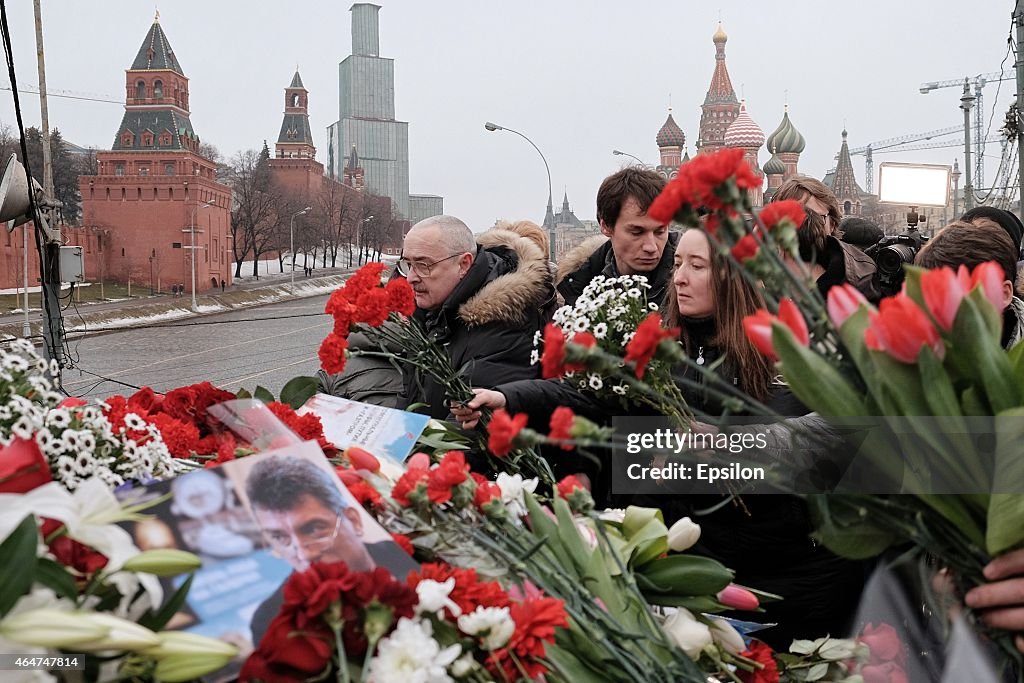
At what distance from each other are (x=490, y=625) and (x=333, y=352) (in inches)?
38.4

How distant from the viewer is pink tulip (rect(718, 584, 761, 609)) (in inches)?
56.3

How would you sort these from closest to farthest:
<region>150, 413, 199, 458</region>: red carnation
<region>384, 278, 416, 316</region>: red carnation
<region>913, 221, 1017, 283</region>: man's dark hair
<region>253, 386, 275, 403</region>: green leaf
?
<region>150, 413, 199, 458</region>: red carnation
<region>384, 278, 416, 316</region>: red carnation
<region>253, 386, 275, 403</region>: green leaf
<region>913, 221, 1017, 283</region>: man's dark hair

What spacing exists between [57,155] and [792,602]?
183 ft

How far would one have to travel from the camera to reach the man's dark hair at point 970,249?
2701mm

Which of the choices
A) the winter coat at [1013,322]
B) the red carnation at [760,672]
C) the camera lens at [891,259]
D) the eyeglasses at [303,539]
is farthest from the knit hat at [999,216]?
the eyeglasses at [303,539]

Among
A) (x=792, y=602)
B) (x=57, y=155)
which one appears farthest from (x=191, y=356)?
(x=57, y=155)

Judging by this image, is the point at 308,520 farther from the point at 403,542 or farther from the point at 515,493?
the point at 515,493

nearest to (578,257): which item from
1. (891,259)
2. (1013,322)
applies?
(891,259)

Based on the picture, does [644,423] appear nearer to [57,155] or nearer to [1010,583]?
[1010,583]

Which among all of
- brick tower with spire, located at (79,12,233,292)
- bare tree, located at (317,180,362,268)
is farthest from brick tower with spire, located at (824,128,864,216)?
brick tower with spire, located at (79,12,233,292)

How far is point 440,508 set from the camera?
1334 mm

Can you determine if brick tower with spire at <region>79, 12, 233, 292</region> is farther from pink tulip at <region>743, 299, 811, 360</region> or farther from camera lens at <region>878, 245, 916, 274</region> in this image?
pink tulip at <region>743, 299, 811, 360</region>

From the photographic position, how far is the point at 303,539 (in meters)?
1.09

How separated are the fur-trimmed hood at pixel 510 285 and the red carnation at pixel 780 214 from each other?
2.08 m
